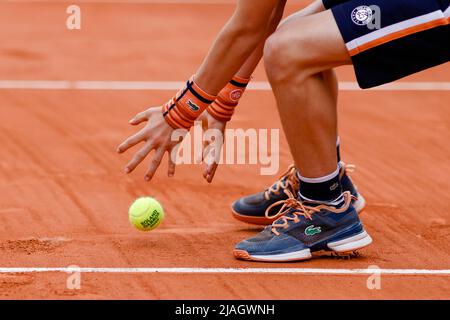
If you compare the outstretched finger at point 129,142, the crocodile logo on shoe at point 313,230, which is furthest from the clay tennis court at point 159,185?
the outstretched finger at point 129,142

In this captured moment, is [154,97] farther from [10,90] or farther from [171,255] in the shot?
[171,255]

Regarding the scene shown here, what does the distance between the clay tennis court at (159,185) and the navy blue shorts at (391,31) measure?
918 millimetres

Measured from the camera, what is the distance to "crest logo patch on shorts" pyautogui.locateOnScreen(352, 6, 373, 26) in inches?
178

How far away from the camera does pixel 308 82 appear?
468 centimetres

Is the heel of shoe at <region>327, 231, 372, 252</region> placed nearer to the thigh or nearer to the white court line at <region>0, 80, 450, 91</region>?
the thigh

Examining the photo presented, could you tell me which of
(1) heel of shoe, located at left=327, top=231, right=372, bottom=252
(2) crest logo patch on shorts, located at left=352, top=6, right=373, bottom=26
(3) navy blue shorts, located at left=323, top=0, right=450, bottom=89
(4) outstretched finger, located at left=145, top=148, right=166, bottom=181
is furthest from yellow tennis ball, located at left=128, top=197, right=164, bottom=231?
(2) crest logo patch on shorts, located at left=352, top=6, right=373, bottom=26

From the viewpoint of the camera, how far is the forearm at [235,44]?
4.64 meters

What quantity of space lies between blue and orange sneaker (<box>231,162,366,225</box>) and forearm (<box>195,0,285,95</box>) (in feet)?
2.59

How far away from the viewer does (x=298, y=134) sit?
186 inches

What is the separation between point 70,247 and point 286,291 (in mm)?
1128

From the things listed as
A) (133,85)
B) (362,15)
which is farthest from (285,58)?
(133,85)

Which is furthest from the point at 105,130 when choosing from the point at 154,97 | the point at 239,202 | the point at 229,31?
the point at 229,31

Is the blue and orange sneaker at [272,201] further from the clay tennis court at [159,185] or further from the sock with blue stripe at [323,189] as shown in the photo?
the sock with blue stripe at [323,189]

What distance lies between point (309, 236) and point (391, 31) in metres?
0.99
